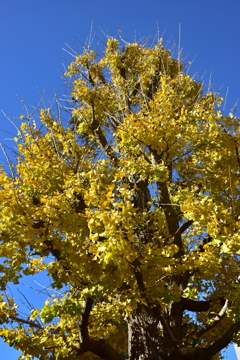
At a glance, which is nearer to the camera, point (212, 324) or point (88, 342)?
point (212, 324)

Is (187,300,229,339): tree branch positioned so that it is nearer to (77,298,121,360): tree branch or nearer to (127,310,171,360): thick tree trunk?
(127,310,171,360): thick tree trunk

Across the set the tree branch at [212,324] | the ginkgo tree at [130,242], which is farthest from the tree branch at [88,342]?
the tree branch at [212,324]

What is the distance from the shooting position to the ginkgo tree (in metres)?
3.45

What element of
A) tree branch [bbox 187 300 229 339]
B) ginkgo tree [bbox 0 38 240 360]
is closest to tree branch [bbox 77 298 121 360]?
ginkgo tree [bbox 0 38 240 360]

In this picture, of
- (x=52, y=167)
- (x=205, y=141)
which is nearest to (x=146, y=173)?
(x=205, y=141)

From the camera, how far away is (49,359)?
15.3 feet

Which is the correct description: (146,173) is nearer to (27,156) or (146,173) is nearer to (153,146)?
(153,146)

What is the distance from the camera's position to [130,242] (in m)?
3.34

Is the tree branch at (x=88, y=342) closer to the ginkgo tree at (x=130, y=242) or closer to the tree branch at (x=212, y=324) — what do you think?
the ginkgo tree at (x=130, y=242)

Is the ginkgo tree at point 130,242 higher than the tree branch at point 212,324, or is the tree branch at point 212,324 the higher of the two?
the ginkgo tree at point 130,242

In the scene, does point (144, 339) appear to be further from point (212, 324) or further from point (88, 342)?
point (212, 324)

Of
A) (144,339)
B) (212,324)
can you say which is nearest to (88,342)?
(144,339)

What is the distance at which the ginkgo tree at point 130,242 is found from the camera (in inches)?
136

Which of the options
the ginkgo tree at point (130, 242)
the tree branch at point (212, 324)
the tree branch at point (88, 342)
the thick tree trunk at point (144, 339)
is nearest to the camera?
the ginkgo tree at point (130, 242)
